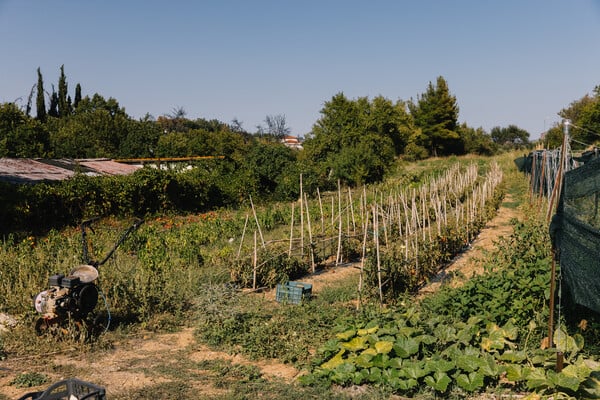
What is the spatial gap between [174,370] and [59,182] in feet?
Answer: 35.7

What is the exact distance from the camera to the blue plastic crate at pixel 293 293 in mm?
6828

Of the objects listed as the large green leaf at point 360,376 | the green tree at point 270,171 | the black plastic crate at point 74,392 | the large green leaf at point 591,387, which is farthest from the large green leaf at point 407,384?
the green tree at point 270,171

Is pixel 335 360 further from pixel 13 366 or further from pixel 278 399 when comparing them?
pixel 13 366

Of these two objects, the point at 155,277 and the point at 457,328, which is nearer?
the point at 457,328

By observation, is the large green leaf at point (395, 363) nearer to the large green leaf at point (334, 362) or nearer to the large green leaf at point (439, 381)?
the large green leaf at point (439, 381)

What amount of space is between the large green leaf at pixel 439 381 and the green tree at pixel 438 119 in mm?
34422

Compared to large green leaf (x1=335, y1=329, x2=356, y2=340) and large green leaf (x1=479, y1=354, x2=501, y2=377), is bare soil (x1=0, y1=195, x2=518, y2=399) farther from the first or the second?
large green leaf (x1=479, y1=354, x2=501, y2=377)

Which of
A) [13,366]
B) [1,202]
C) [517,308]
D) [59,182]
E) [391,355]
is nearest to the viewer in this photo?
[391,355]

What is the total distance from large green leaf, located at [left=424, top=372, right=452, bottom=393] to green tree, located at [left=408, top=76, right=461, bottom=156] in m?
34.4

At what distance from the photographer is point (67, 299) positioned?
16.9 ft

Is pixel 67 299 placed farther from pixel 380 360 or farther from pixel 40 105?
pixel 40 105

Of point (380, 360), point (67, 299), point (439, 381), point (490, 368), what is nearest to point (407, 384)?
point (439, 381)

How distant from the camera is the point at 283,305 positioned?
6.69 metres

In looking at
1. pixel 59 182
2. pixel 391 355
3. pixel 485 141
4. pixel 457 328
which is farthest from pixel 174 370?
pixel 485 141
